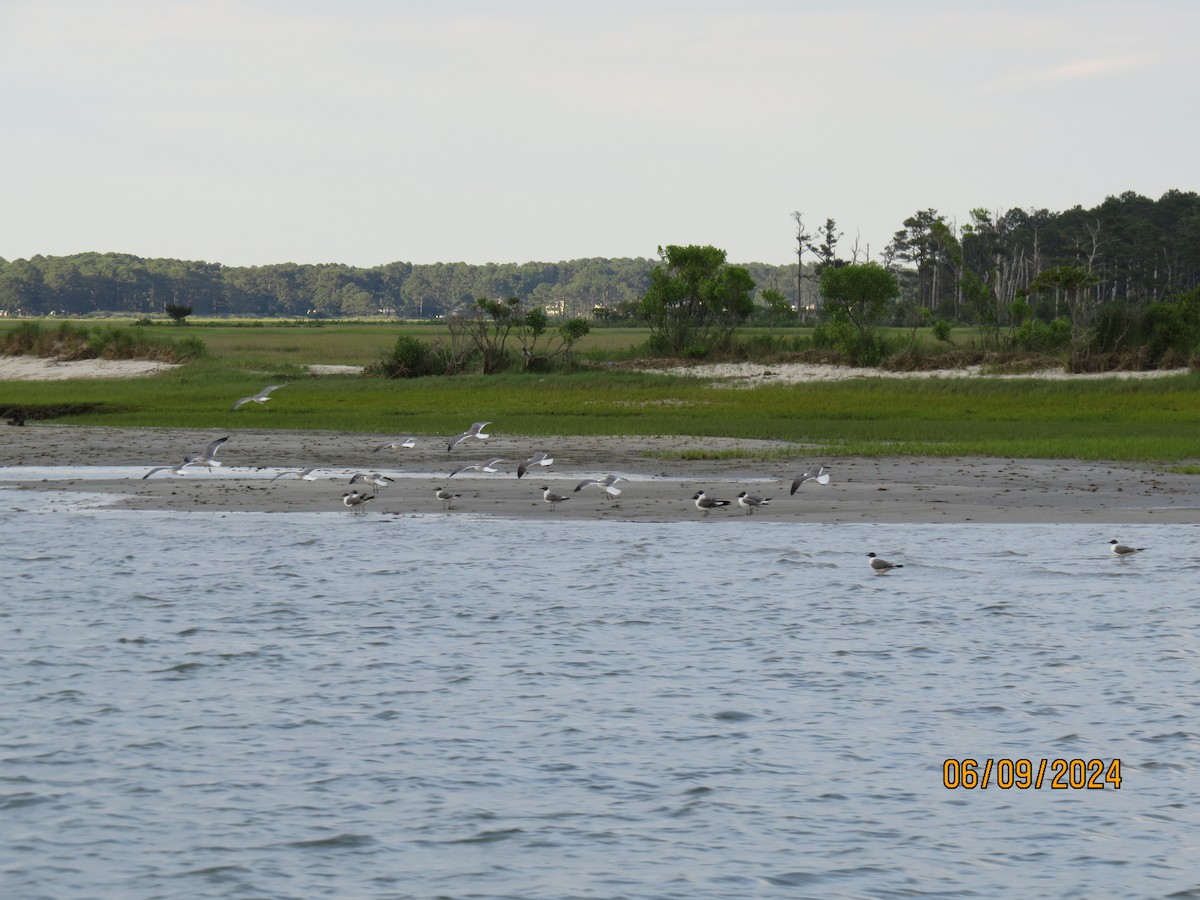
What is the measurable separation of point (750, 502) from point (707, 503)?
2.09ft

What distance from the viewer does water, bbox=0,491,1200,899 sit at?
813cm

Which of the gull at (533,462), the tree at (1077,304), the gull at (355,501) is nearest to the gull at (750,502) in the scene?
the gull at (533,462)

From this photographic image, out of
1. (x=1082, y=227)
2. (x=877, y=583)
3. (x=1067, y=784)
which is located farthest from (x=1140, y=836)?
(x=1082, y=227)

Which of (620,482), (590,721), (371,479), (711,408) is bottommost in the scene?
(590,721)

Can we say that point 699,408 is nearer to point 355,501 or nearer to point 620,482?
point 620,482

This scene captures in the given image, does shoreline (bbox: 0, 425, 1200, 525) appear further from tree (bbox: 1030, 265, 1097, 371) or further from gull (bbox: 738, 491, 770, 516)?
tree (bbox: 1030, 265, 1097, 371)

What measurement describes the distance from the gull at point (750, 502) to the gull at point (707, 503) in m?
0.28

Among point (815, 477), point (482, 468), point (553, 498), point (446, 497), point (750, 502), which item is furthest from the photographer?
point (482, 468)

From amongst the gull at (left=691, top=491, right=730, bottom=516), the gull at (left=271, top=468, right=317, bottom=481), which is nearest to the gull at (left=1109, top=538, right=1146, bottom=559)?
the gull at (left=691, top=491, right=730, bottom=516)

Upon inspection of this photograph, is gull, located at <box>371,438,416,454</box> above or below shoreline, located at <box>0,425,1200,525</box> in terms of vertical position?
above

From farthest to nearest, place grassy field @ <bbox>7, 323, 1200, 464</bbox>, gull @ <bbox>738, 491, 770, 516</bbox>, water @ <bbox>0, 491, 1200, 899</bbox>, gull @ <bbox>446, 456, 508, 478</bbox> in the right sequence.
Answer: grassy field @ <bbox>7, 323, 1200, 464</bbox>
gull @ <bbox>446, 456, 508, 478</bbox>
gull @ <bbox>738, 491, 770, 516</bbox>
water @ <bbox>0, 491, 1200, 899</bbox>

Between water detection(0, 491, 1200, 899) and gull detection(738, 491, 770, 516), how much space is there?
237cm

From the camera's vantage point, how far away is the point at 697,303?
189ft

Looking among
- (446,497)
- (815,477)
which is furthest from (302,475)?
(815,477)
